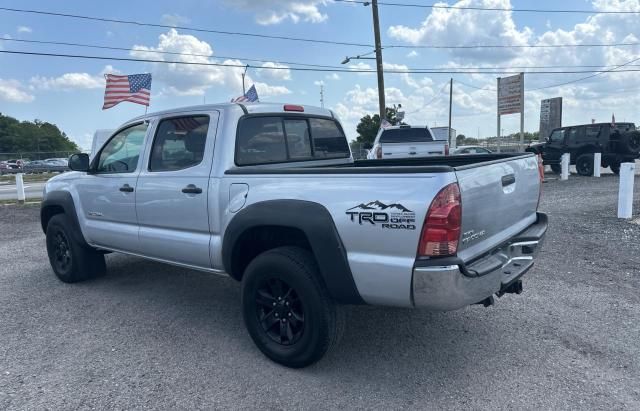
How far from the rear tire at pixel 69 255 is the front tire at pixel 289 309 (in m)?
2.85

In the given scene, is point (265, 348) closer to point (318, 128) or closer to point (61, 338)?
point (61, 338)

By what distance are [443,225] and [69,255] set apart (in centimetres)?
469

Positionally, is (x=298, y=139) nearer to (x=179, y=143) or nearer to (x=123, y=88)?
(x=179, y=143)

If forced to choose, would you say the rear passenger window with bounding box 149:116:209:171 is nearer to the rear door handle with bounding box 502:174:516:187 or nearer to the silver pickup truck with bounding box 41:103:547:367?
the silver pickup truck with bounding box 41:103:547:367

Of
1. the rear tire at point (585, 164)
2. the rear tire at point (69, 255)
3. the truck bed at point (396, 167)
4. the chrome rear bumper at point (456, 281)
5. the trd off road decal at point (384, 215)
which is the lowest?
the rear tire at point (585, 164)

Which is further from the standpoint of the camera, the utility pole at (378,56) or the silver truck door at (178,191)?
the utility pole at (378,56)

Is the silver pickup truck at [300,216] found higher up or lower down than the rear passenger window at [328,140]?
lower down

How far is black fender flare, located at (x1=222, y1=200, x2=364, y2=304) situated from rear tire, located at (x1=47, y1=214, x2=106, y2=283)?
312cm

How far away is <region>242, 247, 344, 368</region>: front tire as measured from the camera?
3301 millimetres

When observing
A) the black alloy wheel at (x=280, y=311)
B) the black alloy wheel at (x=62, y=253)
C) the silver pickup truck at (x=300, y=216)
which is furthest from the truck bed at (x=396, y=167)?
the black alloy wheel at (x=62, y=253)

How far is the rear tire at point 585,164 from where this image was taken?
18.0 meters

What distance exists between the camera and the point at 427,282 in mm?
2848

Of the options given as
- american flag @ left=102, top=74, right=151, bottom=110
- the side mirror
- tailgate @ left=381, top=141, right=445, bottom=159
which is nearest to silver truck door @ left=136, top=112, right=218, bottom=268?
the side mirror

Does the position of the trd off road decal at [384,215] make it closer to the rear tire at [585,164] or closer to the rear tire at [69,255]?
the rear tire at [69,255]
